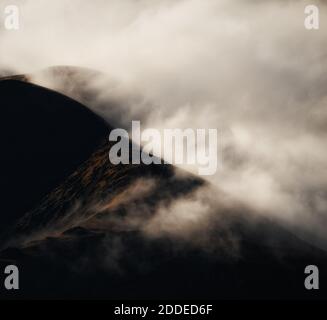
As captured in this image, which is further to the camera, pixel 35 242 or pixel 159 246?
pixel 159 246

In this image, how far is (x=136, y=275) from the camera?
612 ft

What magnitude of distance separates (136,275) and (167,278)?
9187 mm

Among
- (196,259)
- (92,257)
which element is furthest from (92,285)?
(196,259)

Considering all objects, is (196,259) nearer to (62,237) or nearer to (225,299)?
(225,299)

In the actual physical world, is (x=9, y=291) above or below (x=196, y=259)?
below

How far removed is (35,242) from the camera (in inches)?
7116
